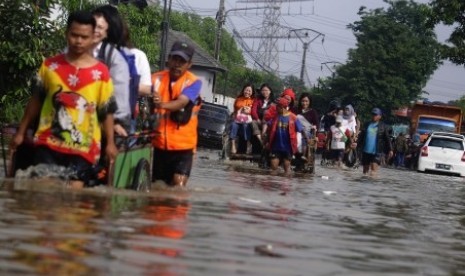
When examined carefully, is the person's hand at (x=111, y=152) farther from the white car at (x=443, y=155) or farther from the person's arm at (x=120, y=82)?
the white car at (x=443, y=155)

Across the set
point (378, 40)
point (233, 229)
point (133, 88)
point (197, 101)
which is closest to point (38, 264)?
point (233, 229)

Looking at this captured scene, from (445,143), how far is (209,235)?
101ft

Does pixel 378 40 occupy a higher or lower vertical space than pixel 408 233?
higher

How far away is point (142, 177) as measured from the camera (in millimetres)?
10188

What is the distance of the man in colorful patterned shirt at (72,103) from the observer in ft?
28.3

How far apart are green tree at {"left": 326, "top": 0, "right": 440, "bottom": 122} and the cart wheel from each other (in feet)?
225

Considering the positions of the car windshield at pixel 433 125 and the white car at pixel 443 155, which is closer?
the white car at pixel 443 155

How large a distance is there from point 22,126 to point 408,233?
345cm

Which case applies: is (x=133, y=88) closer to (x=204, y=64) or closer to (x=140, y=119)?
(x=140, y=119)

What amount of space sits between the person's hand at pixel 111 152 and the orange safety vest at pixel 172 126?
5.89ft

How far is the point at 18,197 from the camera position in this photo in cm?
855

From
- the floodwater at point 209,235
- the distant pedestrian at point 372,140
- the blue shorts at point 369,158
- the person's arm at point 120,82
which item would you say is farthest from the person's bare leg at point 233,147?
the person's arm at point 120,82

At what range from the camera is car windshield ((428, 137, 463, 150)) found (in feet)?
122

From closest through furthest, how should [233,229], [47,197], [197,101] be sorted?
1. [233,229]
2. [47,197]
3. [197,101]
